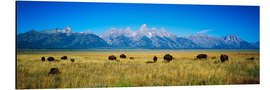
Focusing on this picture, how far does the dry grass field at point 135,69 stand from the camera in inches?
267

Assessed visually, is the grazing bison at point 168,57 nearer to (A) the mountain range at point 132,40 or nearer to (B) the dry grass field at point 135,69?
(B) the dry grass field at point 135,69

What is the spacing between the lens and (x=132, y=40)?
25.8 ft

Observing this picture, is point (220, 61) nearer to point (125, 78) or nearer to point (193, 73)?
point (193, 73)

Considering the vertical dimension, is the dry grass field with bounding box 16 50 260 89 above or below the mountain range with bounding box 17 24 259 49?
below

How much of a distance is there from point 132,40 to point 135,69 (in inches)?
37.1

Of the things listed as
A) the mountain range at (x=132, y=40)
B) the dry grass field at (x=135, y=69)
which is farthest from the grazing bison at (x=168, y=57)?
the mountain range at (x=132, y=40)

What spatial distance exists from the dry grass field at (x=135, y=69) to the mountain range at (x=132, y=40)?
194 mm

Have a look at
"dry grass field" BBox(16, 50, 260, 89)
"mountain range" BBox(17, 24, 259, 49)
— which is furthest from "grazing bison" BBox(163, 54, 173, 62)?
"mountain range" BBox(17, 24, 259, 49)

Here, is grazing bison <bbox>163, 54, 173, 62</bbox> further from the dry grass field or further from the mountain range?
the mountain range

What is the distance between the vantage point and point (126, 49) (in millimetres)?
7840

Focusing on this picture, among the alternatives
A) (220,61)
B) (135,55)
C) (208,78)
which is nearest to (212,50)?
(220,61)

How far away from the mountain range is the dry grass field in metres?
0.19

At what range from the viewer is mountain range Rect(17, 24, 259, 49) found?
7.26 meters

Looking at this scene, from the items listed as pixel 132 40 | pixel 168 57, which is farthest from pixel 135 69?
pixel 168 57
